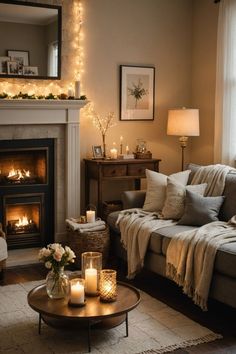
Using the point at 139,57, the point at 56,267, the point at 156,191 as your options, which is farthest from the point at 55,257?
the point at 139,57

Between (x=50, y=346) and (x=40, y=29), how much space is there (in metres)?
3.34

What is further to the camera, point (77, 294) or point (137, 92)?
point (137, 92)

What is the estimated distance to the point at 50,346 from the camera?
10.8 ft

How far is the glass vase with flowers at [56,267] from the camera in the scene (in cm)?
333

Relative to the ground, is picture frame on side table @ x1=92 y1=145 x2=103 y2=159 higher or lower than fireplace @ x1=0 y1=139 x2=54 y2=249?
higher

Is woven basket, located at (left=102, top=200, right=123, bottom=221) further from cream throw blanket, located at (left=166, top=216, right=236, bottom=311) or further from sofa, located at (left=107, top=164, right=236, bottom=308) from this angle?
cream throw blanket, located at (left=166, top=216, right=236, bottom=311)

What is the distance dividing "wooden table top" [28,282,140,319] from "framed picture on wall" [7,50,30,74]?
106 inches

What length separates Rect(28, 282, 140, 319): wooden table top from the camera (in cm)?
315

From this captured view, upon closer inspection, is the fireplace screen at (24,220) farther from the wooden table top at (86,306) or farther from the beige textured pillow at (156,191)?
the wooden table top at (86,306)

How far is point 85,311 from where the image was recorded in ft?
10.5

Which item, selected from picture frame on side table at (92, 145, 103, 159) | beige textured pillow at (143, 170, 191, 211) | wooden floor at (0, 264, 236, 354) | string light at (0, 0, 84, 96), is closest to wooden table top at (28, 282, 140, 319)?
wooden floor at (0, 264, 236, 354)

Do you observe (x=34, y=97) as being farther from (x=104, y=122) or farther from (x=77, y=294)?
(x=77, y=294)

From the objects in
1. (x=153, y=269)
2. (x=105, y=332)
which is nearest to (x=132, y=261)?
(x=153, y=269)

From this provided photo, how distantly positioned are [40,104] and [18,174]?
79cm
